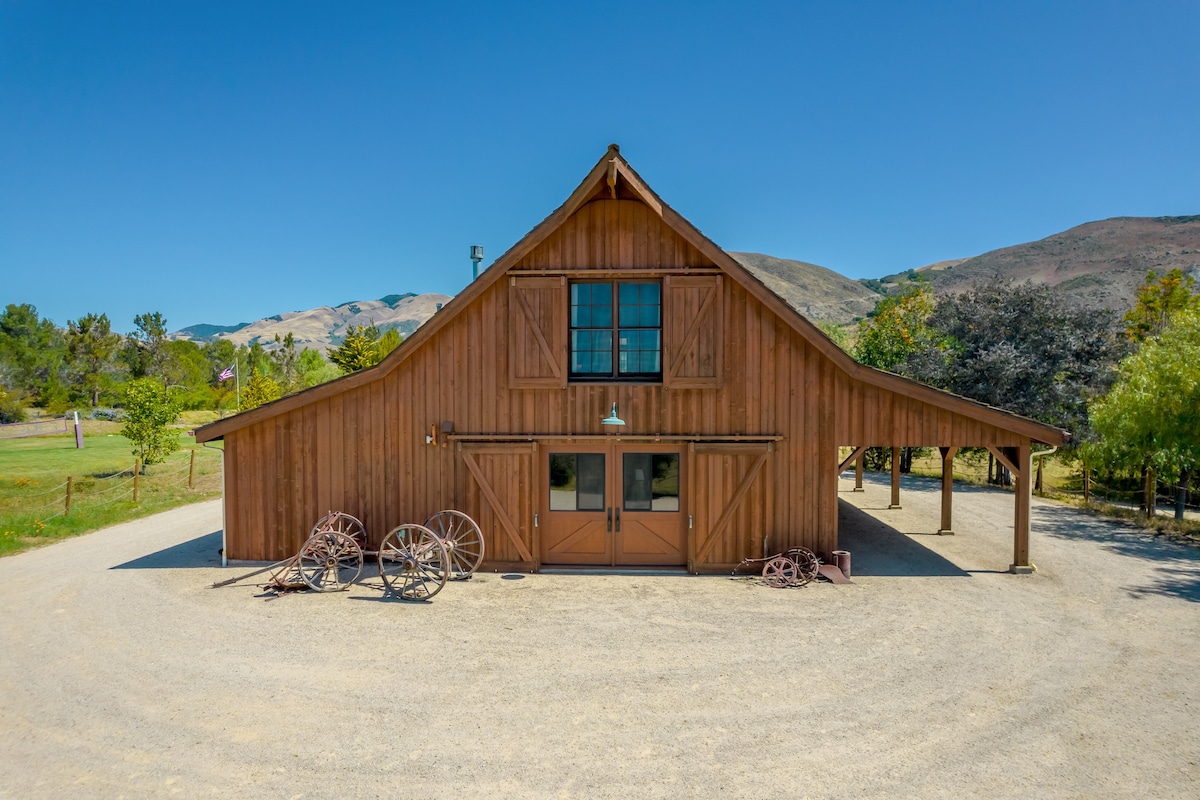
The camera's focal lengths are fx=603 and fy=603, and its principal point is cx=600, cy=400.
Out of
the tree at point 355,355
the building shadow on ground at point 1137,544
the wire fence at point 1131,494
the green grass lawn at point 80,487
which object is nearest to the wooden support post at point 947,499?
the building shadow on ground at point 1137,544

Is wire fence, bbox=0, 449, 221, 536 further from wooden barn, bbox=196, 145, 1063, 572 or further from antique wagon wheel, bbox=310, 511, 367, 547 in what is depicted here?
antique wagon wheel, bbox=310, 511, 367, 547

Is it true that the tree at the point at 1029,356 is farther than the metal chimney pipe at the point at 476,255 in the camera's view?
Yes

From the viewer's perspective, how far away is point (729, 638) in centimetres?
839

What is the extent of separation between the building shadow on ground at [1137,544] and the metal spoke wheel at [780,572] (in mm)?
5574

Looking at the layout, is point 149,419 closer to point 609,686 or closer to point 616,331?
point 616,331

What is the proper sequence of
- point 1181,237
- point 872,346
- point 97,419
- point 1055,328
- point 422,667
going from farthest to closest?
1. point 1181,237
2. point 97,419
3. point 872,346
4. point 1055,328
5. point 422,667

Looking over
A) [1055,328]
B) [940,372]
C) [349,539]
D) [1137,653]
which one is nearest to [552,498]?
[349,539]

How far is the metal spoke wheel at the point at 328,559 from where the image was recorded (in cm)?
1055

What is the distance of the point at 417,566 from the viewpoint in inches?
392

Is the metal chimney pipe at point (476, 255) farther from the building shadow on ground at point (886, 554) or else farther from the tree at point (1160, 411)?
the tree at point (1160, 411)

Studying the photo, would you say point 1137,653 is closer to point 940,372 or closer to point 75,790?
point 75,790

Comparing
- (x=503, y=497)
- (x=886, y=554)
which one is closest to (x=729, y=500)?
(x=886, y=554)

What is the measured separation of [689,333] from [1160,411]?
12380mm

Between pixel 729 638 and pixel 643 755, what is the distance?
3012mm
